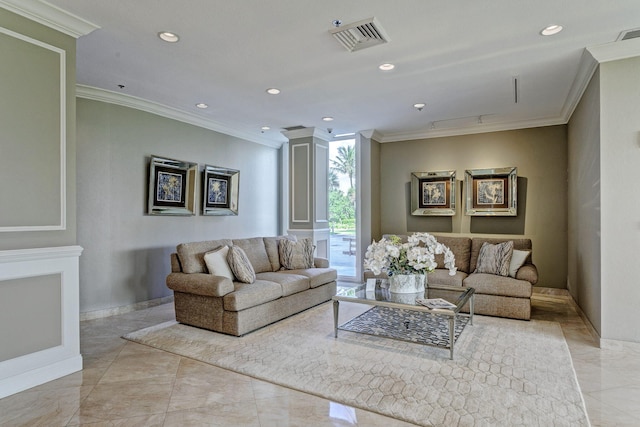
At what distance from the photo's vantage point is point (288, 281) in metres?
4.35

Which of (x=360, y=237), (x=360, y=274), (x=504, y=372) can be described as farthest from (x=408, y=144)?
(x=504, y=372)

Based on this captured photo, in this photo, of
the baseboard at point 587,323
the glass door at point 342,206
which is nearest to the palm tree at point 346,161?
the glass door at point 342,206

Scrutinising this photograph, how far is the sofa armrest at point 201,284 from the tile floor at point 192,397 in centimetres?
71

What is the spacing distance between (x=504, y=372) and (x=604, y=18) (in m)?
2.84

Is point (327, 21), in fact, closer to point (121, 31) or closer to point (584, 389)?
point (121, 31)

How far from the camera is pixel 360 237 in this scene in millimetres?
6512

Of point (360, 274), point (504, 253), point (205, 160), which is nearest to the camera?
point (504, 253)

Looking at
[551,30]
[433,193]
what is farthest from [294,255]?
[551,30]

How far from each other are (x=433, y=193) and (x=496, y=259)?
73.7 inches

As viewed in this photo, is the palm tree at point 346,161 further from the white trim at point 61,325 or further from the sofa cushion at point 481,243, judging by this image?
the white trim at point 61,325

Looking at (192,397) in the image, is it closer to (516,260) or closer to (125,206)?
(125,206)

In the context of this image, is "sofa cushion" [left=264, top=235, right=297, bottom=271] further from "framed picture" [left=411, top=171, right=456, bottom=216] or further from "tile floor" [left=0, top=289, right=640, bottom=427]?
"framed picture" [left=411, top=171, right=456, bottom=216]

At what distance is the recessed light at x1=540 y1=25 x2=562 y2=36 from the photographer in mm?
2900

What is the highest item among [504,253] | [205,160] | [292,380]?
[205,160]
